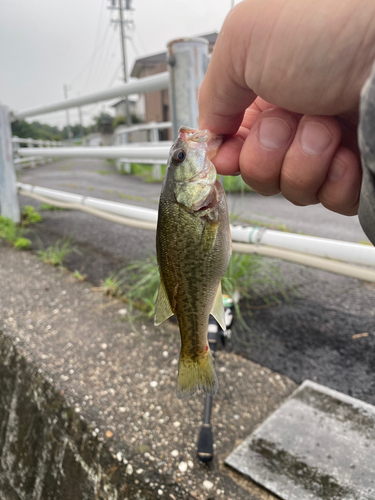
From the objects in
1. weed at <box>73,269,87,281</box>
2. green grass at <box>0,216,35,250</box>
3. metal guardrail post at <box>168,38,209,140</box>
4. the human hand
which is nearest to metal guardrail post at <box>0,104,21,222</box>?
green grass at <box>0,216,35,250</box>

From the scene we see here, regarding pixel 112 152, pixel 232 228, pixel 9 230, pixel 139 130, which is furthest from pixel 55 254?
A: pixel 139 130

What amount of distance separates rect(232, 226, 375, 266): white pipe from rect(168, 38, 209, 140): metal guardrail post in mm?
785

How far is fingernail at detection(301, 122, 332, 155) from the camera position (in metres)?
1.10

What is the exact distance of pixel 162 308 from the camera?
3.81 feet

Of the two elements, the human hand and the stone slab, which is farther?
the stone slab

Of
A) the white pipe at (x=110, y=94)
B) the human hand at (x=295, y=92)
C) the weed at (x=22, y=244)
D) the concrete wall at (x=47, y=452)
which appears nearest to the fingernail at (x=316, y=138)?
the human hand at (x=295, y=92)

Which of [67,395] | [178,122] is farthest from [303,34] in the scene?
[67,395]

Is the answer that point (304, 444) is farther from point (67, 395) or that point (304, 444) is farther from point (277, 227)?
point (277, 227)

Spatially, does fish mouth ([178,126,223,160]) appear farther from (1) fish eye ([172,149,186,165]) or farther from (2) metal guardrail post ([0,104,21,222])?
(2) metal guardrail post ([0,104,21,222])

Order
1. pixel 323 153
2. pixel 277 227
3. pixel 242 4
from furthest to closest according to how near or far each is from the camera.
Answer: pixel 277 227 → pixel 323 153 → pixel 242 4

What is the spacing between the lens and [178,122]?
96.7 inches

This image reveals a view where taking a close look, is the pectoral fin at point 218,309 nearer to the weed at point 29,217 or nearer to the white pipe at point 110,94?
the white pipe at point 110,94

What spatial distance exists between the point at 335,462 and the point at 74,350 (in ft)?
5.45

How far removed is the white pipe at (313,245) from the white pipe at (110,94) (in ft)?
4.00
